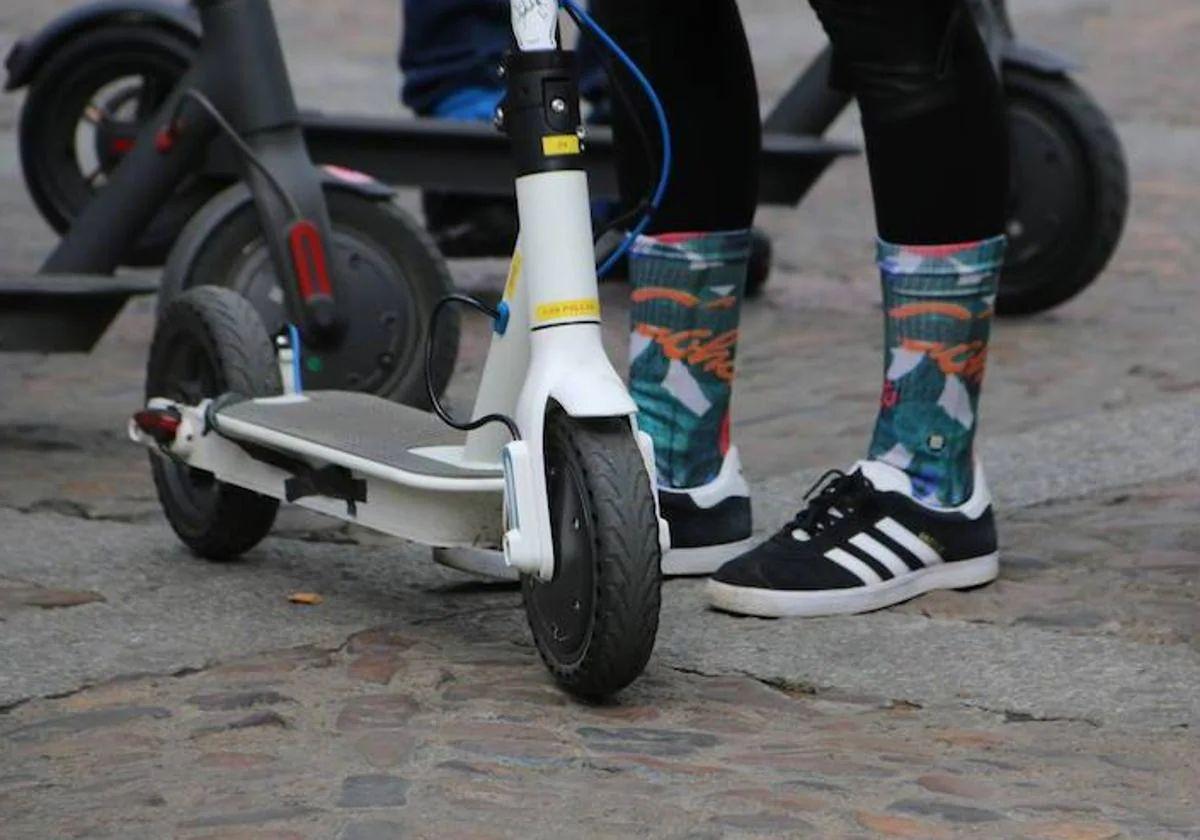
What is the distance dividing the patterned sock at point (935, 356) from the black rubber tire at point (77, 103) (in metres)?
2.18

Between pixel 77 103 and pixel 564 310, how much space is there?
2.93 meters

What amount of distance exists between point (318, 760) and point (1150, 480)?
73.1 inches

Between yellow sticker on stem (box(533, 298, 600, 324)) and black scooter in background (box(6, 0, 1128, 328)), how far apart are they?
8.12 ft

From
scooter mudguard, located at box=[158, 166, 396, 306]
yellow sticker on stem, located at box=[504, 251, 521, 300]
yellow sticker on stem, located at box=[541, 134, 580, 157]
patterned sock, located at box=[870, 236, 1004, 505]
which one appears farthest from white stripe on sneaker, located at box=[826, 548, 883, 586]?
scooter mudguard, located at box=[158, 166, 396, 306]

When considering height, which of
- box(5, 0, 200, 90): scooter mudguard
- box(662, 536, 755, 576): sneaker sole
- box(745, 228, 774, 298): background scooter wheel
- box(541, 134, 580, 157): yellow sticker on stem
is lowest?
box(745, 228, 774, 298): background scooter wheel

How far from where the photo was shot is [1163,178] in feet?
25.1

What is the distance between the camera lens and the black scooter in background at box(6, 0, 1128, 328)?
540 centimetres

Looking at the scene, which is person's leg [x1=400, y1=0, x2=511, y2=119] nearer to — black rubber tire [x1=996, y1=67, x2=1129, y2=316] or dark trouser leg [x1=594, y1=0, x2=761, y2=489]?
black rubber tire [x1=996, y1=67, x2=1129, y2=316]

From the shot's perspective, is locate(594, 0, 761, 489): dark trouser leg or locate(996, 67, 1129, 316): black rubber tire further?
locate(996, 67, 1129, 316): black rubber tire

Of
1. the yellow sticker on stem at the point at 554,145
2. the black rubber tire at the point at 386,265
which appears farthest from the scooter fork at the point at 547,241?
the black rubber tire at the point at 386,265

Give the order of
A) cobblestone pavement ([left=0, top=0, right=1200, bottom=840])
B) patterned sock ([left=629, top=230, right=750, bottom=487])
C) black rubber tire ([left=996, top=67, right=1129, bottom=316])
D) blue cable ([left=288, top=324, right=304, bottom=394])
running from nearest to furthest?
cobblestone pavement ([left=0, top=0, right=1200, bottom=840]), patterned sock ([left=629, top=230, right=750, bottom=487]), blue cable ([left=288, top=324, right=304, bottom=394]), black rubber tire ([left=996, top=67, right=1129, bottom=316])

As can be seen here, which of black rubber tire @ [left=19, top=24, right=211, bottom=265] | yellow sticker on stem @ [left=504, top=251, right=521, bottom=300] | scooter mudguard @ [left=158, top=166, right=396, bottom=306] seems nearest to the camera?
yellow sticker on stem @ [left=504, top=251, right=521, bottom=300]

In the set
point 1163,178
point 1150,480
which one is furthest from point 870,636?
point 1163,178

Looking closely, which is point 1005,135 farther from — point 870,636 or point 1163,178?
point 1163,178
